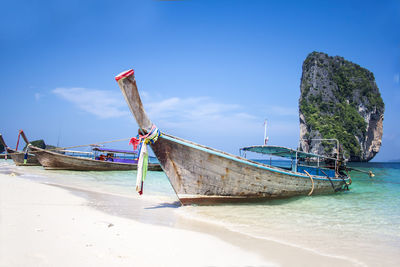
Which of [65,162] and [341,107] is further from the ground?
[341,107]

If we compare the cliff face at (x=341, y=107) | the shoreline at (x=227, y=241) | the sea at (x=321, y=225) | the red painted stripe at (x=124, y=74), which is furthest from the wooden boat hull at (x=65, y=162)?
the cliff face at (x=341, y=107)

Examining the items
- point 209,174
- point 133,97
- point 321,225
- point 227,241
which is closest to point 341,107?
point 321,225

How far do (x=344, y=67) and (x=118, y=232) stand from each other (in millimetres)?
77952

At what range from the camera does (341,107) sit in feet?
198

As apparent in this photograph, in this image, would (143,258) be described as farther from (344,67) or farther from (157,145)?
(344,67)

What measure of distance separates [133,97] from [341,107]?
218 ft

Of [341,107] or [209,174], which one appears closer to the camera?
[209,174]

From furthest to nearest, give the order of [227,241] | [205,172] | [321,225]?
1. [205,172]
2. [321,225]
3. [227,241]

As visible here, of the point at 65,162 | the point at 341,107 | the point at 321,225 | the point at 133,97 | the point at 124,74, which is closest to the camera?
the point at 124,74

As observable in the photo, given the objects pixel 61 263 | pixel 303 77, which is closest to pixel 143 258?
pixel 61 263

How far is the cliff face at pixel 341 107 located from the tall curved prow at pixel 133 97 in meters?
55.2

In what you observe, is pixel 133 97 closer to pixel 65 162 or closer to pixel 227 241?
pixel 227 241

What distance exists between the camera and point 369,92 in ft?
213

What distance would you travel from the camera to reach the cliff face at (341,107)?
2263 inches
